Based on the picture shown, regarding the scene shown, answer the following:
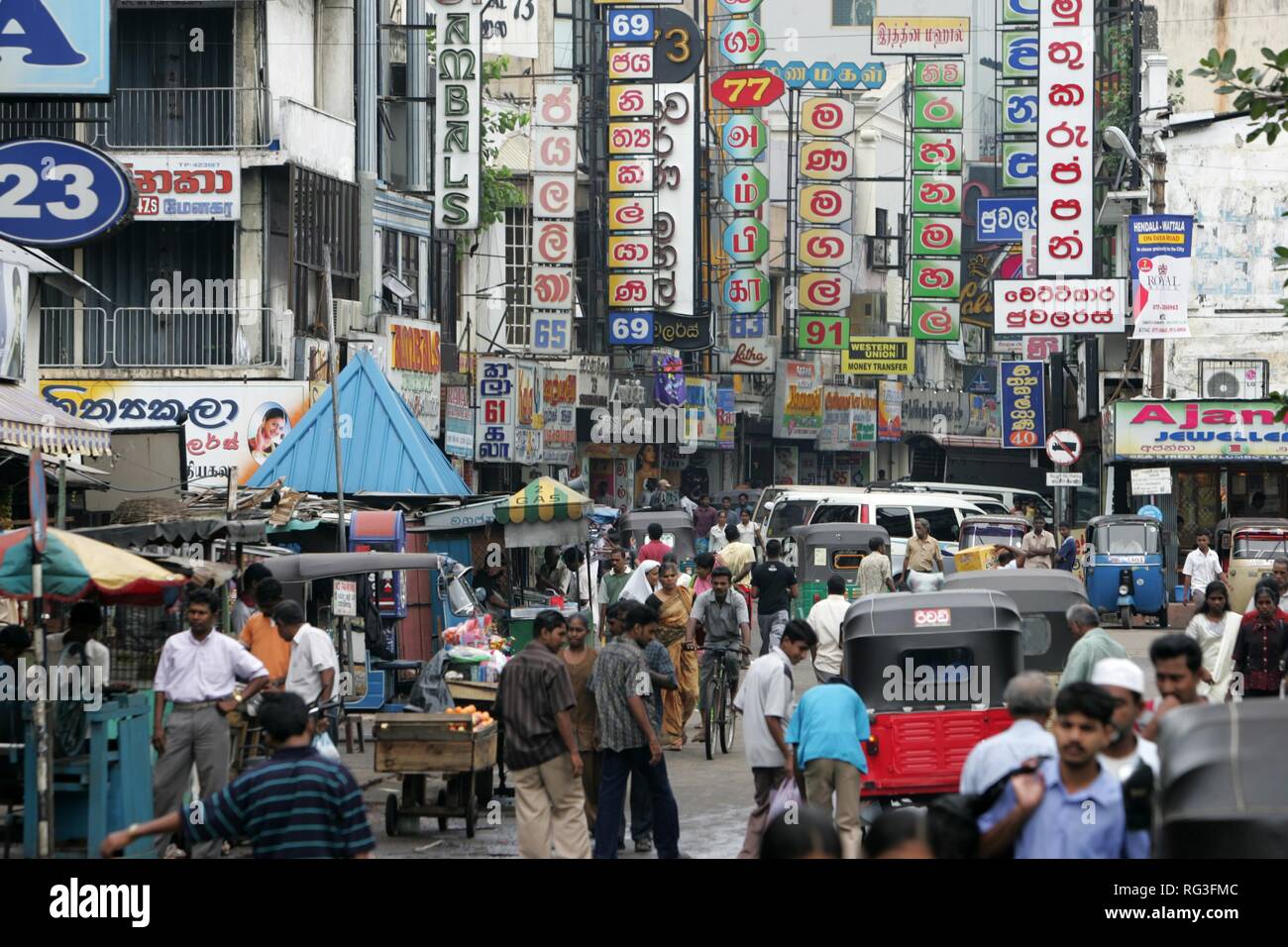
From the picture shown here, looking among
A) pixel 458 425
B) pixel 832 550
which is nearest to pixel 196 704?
pixel 832 550

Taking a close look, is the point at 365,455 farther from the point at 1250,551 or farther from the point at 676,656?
the point at 1250,551

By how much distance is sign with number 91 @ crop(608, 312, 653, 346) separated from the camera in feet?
145

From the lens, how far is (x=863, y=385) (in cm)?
7150

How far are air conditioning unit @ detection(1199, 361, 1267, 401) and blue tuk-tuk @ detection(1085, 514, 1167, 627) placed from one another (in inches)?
399

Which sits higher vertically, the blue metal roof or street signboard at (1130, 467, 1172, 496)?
the blue metal roof

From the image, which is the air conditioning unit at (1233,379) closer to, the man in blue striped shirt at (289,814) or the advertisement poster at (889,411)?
the advertisement poster at (889,411)

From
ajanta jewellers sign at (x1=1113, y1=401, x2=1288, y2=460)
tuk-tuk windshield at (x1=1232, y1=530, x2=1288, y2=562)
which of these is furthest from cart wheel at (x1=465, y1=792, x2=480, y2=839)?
ajanta jewellers sign at (x1=1113, y1=401, x2=1288, y2=460)

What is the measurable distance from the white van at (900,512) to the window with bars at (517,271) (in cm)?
1403
